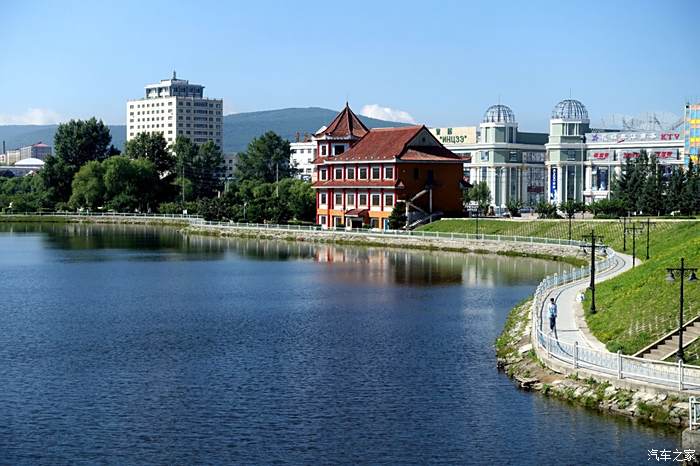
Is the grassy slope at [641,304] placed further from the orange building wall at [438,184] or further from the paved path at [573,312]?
the orange building wall at [438,184]

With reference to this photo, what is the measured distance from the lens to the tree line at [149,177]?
149500mm

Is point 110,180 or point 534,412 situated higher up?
point 110,180

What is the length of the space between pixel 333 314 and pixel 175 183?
119 metres

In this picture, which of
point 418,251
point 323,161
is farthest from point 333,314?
point 323,161

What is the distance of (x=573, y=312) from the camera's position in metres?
48.9

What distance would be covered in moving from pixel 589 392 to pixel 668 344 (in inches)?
175

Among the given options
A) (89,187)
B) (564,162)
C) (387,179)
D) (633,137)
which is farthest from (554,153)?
(89,187)

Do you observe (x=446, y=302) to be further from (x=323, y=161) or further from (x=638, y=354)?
(x=323, y=161)

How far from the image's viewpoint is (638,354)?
36.4 m

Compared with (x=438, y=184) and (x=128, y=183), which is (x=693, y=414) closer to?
(x=438, y=184)

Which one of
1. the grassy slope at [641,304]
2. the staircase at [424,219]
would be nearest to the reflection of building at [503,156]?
the staircase at [424,219]

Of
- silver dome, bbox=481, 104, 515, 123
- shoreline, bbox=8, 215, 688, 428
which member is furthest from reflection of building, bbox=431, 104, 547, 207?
shoreline, bbox=8, 215, 688, 428

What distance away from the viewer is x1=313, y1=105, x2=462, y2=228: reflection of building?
115 meters

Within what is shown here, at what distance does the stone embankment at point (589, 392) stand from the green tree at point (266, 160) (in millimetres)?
Result: 139294
